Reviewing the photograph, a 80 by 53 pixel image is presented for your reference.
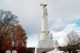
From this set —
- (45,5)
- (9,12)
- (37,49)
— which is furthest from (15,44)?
(45,5)

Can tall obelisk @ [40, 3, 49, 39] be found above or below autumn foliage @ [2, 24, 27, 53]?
above

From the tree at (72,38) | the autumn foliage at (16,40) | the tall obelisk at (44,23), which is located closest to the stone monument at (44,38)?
the tall obelisk at (44,23)

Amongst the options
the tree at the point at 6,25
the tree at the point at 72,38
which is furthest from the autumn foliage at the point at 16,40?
the tree at the point at 72,38

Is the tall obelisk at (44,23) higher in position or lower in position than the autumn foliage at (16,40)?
higher

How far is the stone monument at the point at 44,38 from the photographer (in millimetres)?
25077

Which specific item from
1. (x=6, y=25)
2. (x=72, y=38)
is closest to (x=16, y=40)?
(x=6, y=25)

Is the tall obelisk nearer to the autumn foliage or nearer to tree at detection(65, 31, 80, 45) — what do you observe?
the autumn foliage

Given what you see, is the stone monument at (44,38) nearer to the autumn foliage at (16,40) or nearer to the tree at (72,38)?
the autumn foliage at (16,40)

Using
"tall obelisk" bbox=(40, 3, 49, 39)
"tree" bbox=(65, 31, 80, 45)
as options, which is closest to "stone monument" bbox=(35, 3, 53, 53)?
"tall obelisk" bbox=(40, 3, 49, 39)

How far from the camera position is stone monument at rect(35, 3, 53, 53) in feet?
82.3

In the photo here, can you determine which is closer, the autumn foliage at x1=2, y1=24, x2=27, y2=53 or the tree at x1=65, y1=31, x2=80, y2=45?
the autumn foliage at x1=2, y1=24, x2=27, y2=53

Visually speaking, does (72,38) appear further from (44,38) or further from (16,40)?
(16,40)

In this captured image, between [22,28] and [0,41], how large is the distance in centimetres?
634

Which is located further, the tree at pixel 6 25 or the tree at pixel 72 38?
the tree at pixel 72 38
